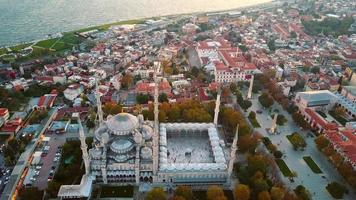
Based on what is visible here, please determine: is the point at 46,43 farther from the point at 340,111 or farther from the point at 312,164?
the point at 312,164

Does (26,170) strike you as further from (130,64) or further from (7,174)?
(130,64)

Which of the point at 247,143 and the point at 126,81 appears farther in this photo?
the point at 126,81

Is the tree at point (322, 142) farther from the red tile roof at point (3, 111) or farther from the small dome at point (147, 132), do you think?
the red tile roof at point (3, 111)

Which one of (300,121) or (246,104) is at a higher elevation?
(246,104)

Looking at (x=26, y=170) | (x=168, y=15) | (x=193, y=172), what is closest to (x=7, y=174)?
(x=26, y=170)

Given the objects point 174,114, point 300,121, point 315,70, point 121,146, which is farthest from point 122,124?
point 315,70

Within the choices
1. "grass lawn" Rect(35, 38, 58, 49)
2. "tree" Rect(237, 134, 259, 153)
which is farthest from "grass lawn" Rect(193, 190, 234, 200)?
"grass lawn" Rect(35, 38, 58, 49)

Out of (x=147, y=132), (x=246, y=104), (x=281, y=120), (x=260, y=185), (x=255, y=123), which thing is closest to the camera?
(x=260, y=185)
